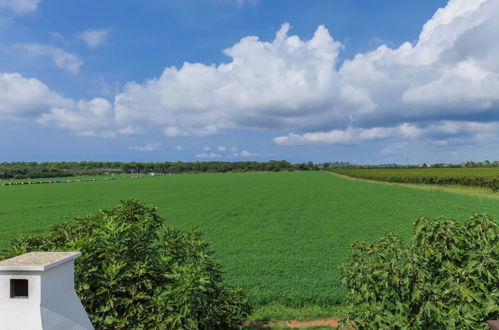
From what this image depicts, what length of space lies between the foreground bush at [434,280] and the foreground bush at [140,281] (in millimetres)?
2368

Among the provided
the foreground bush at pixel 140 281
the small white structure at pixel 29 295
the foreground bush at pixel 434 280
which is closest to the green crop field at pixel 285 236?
the foreground bush at pixel 434 280

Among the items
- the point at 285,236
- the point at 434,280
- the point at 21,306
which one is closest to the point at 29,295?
the point at 21,306

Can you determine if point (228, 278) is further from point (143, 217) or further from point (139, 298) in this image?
point (139, 298)

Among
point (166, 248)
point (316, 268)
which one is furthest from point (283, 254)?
point (166, 248)

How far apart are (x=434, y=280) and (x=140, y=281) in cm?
465

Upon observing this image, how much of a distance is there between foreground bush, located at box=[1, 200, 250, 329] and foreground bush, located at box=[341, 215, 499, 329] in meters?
2.37

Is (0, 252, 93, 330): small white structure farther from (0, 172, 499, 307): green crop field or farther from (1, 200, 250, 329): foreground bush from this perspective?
(0, 172, 499, 307): green crop field

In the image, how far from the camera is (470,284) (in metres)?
4.03

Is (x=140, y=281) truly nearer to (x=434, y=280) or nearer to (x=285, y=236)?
(x=434, y=280)

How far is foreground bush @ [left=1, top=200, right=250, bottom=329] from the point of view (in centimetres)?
388

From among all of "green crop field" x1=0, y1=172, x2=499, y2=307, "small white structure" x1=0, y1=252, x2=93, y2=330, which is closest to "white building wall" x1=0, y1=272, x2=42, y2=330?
"small white structure" x1=0, y1=252, x2=93, y2=330

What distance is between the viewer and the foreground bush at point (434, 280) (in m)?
3.75

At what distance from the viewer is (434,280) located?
14.1ft

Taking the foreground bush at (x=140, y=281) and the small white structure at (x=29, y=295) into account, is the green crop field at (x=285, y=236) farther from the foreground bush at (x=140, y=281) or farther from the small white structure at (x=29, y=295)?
the small white structure at (x=29, y=295)
